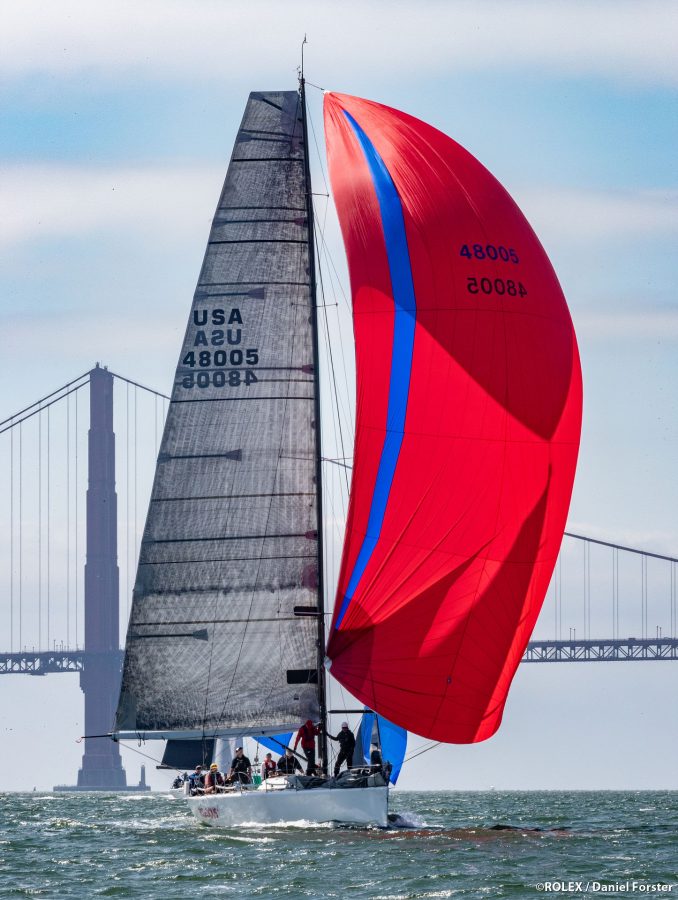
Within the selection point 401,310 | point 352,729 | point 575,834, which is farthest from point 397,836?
point 401,310

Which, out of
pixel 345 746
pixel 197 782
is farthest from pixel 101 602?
pixel 345 746

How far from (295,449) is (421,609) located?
5.08ft

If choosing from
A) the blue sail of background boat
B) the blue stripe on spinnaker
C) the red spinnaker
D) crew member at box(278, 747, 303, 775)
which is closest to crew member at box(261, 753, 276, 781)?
crew member at box(278, 747, 303, 775)

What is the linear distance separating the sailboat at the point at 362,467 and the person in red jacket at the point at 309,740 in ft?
0.23

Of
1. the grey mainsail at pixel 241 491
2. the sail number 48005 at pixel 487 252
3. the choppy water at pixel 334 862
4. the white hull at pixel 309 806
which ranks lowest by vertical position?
the choppy water at pixel 334 862

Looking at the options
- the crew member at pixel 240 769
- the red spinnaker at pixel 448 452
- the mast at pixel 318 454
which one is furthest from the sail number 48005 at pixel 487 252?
the crew member at pixel 240 769

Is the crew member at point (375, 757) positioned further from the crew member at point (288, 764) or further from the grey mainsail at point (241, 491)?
the grey mainsail at point (241, 491)

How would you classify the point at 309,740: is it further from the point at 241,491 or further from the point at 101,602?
the point at 101,602

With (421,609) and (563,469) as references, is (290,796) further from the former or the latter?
(563,469)

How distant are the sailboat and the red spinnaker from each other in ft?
0.05

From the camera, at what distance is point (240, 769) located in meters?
13.1

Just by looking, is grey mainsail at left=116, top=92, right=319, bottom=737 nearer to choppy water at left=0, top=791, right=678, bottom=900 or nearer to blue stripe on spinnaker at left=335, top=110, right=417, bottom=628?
blue stripe on spinnaker at left=335, top=110, right=417, bottom=628

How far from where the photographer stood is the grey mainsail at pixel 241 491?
12.9m

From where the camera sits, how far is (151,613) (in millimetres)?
13195
